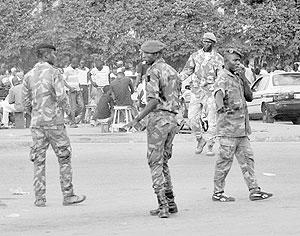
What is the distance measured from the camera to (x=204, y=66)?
15250 millimetres

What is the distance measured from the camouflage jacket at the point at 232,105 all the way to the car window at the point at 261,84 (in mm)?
15250

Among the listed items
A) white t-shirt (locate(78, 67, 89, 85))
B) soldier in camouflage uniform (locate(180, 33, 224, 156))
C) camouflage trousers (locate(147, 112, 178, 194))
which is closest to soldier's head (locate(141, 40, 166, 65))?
camouflage trousers (locate(147, 112, 178, 194))

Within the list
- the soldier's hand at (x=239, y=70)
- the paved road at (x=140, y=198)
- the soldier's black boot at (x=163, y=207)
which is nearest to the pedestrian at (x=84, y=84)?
the paved road at (x=140, y=198)

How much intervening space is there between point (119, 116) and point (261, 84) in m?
5.36

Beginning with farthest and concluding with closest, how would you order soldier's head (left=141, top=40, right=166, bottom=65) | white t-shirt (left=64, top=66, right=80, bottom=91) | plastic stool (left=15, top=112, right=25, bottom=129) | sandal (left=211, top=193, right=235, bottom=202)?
white t-shirt (left=64, top=66, right=80, bottom=91) → plastic stool (left=15, top=112, right=25, bottom=129) → sandal (left=211, top=193, right=235, bottom=202) → soldier's head (left=141, top=40, right=166, bottom=65)

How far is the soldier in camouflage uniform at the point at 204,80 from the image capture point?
15.2 meters

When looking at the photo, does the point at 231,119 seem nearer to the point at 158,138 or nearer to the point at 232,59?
the point at 232,59

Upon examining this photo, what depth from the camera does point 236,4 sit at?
39688 millimetres

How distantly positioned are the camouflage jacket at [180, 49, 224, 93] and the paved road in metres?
1.25

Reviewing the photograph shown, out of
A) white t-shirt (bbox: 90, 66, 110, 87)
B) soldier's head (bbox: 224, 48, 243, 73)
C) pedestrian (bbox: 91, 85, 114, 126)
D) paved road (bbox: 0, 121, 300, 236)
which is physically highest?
soldier's head (bbox: 224, 48, 243, 73)

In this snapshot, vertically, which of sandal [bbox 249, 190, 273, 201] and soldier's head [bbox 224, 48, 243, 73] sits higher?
soldier's head [bbox 224, 48, 243, 73]

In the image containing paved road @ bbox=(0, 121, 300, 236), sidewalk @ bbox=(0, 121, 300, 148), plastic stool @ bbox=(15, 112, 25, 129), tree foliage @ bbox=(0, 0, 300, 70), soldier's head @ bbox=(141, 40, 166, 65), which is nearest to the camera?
paved road @ bbox=(0, 121, 300, 236)

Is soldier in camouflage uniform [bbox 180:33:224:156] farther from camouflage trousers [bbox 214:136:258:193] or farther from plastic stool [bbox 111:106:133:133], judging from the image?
plastic stool [bbox 111:106:133:133]

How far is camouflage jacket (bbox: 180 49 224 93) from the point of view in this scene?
15.2 m
